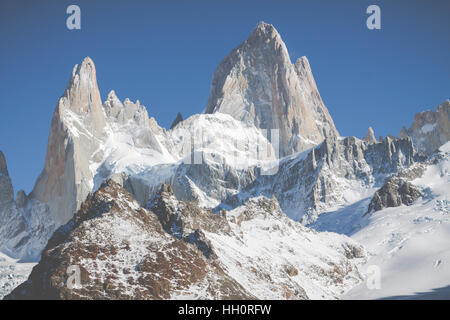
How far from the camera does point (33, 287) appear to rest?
109 m

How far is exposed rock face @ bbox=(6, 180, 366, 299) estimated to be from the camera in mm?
107562

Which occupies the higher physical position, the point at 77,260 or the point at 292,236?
the point at 292,236

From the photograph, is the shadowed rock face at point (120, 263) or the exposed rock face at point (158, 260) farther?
the exposed rock face at point (158, 260)

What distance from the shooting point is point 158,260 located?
11381 cm

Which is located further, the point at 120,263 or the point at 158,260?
the point at 158,260

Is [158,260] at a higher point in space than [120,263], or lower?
higher

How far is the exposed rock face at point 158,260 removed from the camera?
108 meters

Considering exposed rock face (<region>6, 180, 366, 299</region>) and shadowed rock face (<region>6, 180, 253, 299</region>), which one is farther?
exposed rock face (<region>6, 180, 366, 299</region>)

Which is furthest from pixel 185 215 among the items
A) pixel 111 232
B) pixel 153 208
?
pixel 111 232

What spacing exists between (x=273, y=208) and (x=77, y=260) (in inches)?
3505
